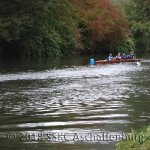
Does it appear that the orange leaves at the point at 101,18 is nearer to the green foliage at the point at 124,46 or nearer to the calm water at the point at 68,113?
the green foliage at the point at 124,46

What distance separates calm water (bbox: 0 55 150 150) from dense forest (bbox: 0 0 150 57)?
26.1 meters

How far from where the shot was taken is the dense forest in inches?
2162

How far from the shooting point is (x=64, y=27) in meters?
69.0

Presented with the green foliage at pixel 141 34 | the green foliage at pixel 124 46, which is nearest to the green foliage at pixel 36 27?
the green foliage at pixel 124 46

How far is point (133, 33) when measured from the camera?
10212 centimetres

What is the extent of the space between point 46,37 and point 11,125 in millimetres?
50650

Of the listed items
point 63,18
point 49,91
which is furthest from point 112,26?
point 49,91

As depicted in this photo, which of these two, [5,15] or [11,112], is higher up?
[5,15]

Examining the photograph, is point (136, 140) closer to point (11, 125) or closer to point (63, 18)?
point (11, 125)

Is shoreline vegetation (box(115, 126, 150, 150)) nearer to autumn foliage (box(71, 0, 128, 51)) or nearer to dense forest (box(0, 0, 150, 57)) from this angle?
dense forest (box(0, 0, 150, 57))

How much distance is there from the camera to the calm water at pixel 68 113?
1255cm

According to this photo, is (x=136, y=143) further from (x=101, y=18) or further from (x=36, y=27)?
(x=101, y=18)

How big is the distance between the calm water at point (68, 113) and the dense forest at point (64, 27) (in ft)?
85.7

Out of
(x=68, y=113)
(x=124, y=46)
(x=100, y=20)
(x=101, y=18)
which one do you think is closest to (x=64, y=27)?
(x=100, y=20)
